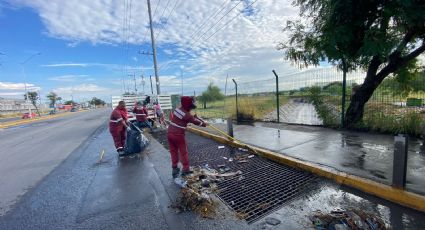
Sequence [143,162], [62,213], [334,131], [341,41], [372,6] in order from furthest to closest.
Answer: [334,131]
[143,162]
[341,41]
[372,6]
[62,213]

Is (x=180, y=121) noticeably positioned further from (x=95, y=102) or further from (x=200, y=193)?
(x=95, y=102)

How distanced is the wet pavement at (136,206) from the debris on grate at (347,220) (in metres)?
0.15

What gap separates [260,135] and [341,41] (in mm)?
3878

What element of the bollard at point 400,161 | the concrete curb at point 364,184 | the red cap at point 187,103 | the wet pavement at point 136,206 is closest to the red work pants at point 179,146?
the wet pavement at point 136,206

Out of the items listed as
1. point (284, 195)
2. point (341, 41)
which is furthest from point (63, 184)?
point (341, 41)

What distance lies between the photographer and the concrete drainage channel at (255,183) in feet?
11.2

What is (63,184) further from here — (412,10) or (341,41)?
(412,10)

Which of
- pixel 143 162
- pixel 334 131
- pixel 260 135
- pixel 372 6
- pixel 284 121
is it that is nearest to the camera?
pixel 372 6

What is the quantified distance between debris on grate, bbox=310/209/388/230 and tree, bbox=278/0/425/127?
373cm

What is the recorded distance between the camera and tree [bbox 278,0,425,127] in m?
4.57

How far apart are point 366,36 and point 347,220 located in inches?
175

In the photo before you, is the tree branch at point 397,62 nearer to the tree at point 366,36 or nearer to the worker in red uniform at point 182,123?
the tree at point 366,36

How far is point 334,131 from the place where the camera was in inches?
291

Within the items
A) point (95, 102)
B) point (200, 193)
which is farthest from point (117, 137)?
point (95, 102)
